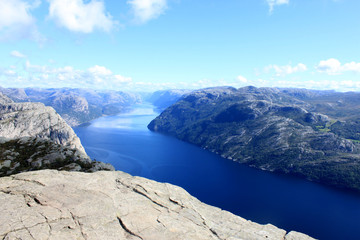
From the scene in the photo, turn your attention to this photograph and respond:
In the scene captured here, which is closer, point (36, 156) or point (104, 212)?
point (104, 212)

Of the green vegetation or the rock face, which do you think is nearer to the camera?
the rock face

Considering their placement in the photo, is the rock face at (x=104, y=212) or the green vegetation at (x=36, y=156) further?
the green vegetation at (x=36, y=156)

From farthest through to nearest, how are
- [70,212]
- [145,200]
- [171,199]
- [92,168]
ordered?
[92,168]
[171,199]
[145,200]
[70,212]

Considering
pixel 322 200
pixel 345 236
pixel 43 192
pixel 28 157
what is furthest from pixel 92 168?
pixel 322 200

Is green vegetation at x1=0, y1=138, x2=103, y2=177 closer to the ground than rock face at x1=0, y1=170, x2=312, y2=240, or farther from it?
closer to the ground

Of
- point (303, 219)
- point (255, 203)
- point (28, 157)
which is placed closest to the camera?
point (28, 157)

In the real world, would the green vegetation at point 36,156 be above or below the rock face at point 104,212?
below

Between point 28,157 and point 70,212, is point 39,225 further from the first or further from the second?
point 28,157

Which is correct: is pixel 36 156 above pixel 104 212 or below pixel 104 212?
below
